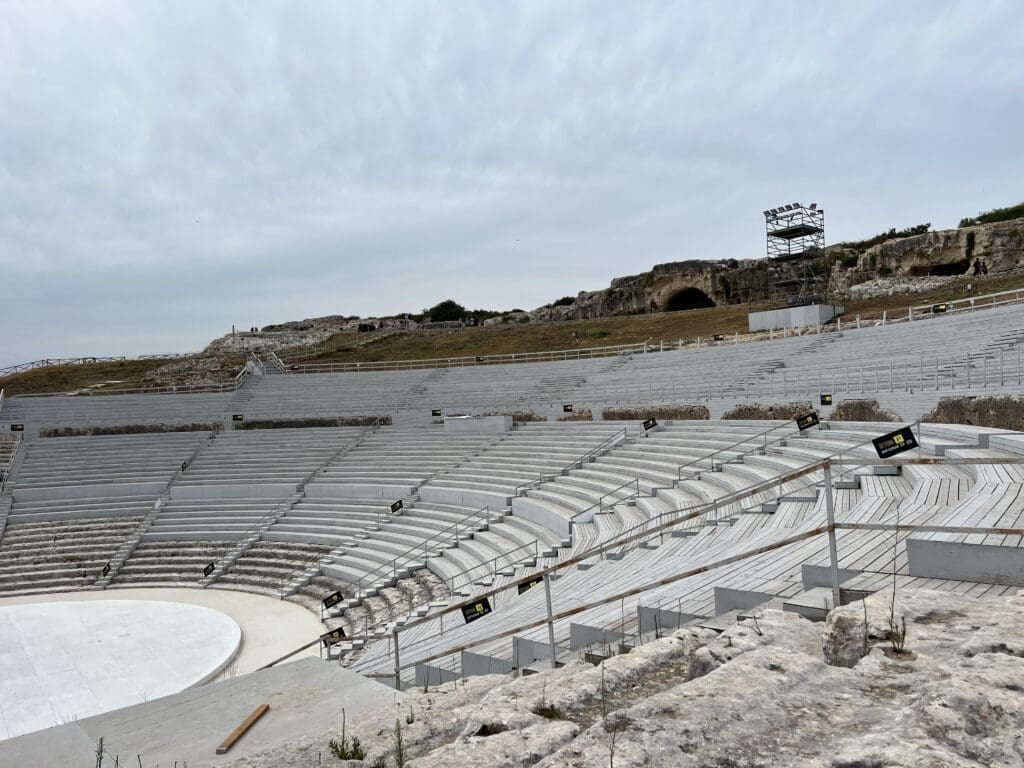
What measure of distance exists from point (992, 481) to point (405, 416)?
2523cm

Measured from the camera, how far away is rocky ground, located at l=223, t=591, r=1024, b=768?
2154mm

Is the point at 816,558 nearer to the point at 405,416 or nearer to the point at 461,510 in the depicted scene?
the point at 461,510

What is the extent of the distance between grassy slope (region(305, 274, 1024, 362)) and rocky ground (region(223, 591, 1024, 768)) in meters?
35.9

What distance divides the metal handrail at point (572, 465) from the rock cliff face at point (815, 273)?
2255 centimetres

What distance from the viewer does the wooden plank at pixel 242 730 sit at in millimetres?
3877

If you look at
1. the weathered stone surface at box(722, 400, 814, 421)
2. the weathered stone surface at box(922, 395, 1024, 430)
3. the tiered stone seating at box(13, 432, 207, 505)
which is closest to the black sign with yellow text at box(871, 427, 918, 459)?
the weathered stone surface at box(922, 395, 1024, 430)

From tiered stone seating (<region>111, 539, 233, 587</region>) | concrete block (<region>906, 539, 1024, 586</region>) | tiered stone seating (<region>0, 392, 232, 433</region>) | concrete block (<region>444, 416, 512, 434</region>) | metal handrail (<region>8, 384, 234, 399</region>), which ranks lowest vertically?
tiered stone seating (<region>111, 539, 233, 587</region>)

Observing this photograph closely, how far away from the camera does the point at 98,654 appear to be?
508 inches

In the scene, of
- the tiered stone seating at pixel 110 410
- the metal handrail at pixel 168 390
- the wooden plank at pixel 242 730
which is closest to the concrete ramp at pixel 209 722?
the wooden plank at pixel 242 730

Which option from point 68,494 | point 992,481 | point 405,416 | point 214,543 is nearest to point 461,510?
point 214,543

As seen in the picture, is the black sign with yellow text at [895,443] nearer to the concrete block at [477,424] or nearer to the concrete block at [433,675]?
the concrete block at [433,675]

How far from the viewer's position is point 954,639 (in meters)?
2.97

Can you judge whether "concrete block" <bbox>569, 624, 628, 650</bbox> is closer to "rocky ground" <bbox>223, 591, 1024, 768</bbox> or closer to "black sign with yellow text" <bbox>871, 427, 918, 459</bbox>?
"rocky ground" <bbox>223, 591, 1024, 768</bbox>

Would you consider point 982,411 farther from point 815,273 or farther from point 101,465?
point 101,465
